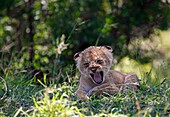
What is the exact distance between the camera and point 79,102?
7.83 meters

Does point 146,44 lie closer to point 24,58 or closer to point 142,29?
point 142,29

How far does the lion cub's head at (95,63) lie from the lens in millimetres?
8141

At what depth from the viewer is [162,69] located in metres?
9.01

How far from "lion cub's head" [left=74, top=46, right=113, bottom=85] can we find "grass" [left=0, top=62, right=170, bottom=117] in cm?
30

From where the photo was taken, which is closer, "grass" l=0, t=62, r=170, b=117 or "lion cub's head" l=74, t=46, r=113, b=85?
"grass" l=0, t=62, r=170, b=117

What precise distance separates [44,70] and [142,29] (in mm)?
2324

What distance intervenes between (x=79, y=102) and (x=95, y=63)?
635 mm

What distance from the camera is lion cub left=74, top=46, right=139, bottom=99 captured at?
8.17 metres

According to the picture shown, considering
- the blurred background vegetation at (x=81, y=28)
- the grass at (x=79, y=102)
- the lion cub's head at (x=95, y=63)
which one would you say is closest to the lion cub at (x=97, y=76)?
the lion cub's head at (x=95, y=63)

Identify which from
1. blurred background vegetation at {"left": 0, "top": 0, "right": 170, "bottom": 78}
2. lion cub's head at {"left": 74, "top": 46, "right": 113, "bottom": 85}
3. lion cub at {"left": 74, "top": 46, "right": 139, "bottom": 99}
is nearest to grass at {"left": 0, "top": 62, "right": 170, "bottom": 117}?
lion cub at {"left": 74, "top": 46, "right": 139, "bottom": 99}

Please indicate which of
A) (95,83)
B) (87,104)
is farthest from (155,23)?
(87,104)

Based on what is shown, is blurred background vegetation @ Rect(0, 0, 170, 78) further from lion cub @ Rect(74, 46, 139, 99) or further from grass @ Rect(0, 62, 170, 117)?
lion cub @ Rect(74, 46, 139, 99)

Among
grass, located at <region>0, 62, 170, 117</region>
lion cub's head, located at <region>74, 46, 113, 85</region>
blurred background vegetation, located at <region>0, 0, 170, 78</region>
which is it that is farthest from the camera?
blurred background vegetation, located at <region>0, 0, 170, 78</region>

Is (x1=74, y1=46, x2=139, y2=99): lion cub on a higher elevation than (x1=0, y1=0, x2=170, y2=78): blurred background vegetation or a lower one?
higher
